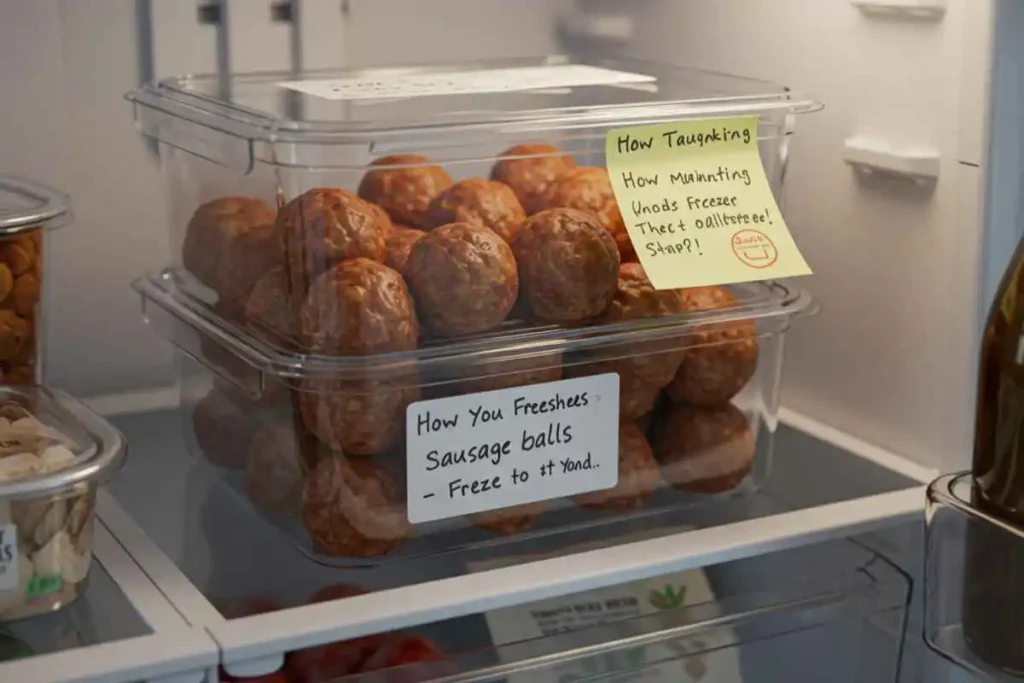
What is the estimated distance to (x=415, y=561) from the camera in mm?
857

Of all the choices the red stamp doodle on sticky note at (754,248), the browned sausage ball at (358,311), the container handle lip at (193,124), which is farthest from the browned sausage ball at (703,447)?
the container handle lip at (193,124)

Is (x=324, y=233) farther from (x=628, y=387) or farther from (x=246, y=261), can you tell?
(x=628, y=387)

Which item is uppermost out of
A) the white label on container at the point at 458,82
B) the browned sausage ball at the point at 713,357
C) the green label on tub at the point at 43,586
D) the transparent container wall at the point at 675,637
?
the white label on container at the point at 458,82

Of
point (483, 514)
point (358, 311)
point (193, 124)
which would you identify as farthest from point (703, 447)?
point (193, 124)

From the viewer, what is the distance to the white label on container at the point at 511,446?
31.5 inches

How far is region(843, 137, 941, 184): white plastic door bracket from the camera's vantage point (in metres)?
0.94

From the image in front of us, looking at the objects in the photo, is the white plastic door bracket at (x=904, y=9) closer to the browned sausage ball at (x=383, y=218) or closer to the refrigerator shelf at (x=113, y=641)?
the browned sausage ball at (x=383, y=218)

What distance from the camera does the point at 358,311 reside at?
0.77 metres

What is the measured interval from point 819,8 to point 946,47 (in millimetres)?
130

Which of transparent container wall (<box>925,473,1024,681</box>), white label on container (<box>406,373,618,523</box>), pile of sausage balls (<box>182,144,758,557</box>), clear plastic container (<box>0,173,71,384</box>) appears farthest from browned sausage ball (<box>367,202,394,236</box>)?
transparent container wall (<box>925,473,1024,681</box>)

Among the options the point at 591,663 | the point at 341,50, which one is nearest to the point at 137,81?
the point at 341,50

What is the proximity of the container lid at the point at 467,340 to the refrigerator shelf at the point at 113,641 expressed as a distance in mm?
146

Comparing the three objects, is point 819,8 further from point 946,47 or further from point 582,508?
point 582,508

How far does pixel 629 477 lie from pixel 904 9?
0.37 m
